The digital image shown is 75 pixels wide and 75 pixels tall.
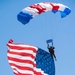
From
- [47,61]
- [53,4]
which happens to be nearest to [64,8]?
[53,4]

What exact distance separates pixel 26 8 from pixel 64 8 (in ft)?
9.51

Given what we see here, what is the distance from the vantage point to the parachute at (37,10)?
51.8m

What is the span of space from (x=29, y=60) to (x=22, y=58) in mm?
551

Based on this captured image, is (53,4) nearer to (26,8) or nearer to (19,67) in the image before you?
(26,8)

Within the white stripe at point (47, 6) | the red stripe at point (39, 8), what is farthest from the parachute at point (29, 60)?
the white stripe at point (47, 6)

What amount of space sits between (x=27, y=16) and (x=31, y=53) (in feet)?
9.31

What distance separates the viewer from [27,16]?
170 ft

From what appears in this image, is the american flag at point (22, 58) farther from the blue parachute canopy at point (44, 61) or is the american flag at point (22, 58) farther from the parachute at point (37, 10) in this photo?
the parachute at point (37, 10)

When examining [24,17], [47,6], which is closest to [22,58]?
[24,17]

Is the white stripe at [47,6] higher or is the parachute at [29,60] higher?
the white stripe at [47,6]

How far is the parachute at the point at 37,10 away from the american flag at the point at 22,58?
2031 millimetres

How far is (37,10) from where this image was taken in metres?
51.9

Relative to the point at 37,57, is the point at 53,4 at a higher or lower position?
higher

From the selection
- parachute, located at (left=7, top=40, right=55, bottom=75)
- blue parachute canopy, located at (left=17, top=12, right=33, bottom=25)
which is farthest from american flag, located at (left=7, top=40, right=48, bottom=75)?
blue parachute canopy, located at (left=17, top=12, right=33, bottom=25)
